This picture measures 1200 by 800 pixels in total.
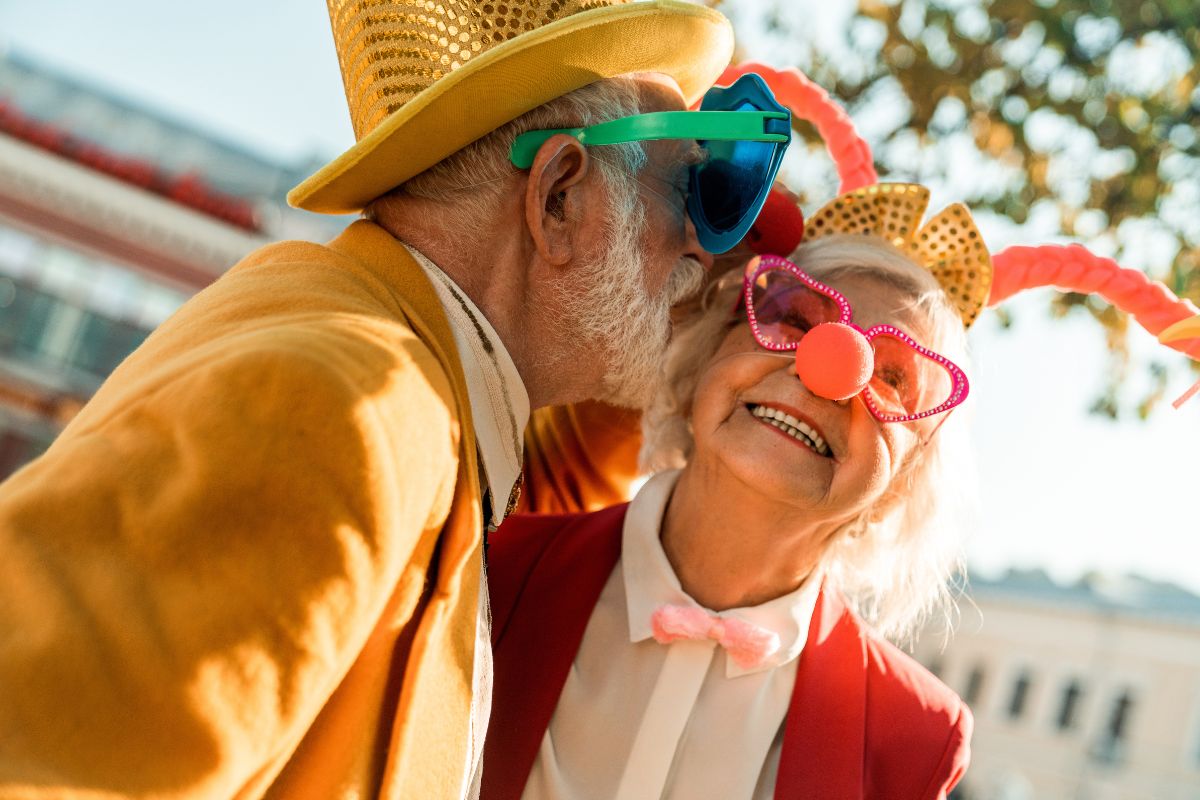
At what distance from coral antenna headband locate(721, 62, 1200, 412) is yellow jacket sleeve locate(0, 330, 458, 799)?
4.37 feet

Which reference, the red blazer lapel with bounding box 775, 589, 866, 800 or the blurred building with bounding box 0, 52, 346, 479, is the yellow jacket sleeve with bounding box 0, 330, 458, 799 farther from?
the blurred building with bounding box 0, 52, 346, 479

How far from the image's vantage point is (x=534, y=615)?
261 cm

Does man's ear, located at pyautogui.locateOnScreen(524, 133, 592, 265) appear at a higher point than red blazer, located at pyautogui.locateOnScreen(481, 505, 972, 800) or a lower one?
higher

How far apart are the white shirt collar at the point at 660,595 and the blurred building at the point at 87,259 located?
52.4ft

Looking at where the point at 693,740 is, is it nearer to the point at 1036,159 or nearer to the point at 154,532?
the point at 154,532

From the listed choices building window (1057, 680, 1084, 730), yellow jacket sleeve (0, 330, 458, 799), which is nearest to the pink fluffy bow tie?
yellow jacket sleeve (0, 330, 458, 799)

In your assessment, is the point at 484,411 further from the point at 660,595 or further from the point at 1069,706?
the point at 1069,706

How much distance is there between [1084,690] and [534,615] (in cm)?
3134

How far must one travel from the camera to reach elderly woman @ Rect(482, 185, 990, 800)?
2457 mm

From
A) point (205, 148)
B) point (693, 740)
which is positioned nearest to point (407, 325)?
point (693, 740)

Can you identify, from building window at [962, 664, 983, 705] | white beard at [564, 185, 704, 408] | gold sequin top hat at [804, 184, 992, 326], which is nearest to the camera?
white beard at [564, 185, 704, 408]

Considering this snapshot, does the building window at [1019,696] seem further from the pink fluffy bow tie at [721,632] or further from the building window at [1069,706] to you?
the pink fluffy bow tie at [721,632]

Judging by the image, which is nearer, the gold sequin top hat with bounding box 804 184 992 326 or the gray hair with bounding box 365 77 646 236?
the gray hair with bounding box 365 77 646 236

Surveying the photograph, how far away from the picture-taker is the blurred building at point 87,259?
1805cm
